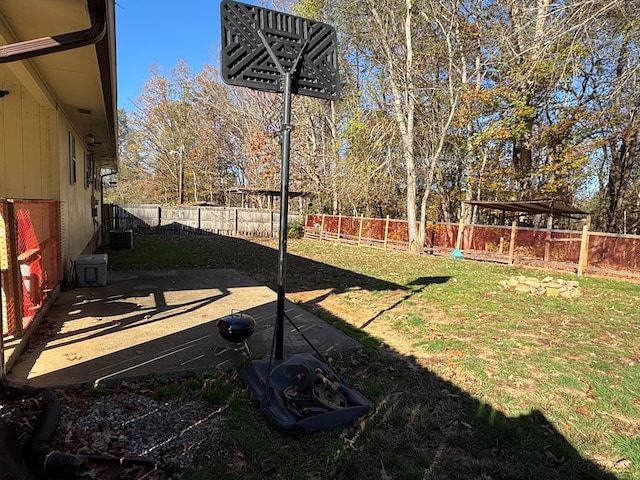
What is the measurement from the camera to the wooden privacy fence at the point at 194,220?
69.3 feet

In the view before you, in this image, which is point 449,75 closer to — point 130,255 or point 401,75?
point 401,75

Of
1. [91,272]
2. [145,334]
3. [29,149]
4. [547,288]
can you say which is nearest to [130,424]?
[145,334]

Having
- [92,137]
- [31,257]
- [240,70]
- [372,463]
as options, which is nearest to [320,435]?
[372,463]

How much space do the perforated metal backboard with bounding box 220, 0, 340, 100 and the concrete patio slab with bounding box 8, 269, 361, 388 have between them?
2247 millimetres

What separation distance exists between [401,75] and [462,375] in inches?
585

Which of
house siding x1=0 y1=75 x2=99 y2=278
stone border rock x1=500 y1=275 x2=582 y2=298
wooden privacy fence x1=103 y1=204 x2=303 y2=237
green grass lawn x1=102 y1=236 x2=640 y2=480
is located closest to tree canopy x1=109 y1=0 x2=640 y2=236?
wooden privacy fence x1=103 y1=204 x2=303 y2=237

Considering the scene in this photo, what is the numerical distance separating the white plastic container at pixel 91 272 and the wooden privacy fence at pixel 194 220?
15814mm

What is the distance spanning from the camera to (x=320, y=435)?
8.16 feet

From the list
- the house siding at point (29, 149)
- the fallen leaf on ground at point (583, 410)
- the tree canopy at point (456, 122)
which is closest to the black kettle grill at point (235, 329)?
the fallen leaf on ground at point (583, 410)

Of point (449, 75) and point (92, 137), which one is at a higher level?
point (449, 75)

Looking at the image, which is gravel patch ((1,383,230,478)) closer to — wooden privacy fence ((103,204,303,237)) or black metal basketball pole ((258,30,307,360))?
black metal basketball pole ((258,30,307,360))

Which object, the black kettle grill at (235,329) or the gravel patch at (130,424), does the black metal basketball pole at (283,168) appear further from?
the gravel patch at (130,424)

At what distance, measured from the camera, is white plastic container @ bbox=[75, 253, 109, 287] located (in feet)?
20.3

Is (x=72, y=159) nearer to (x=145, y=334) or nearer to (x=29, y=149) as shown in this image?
(x=29, y=149)
